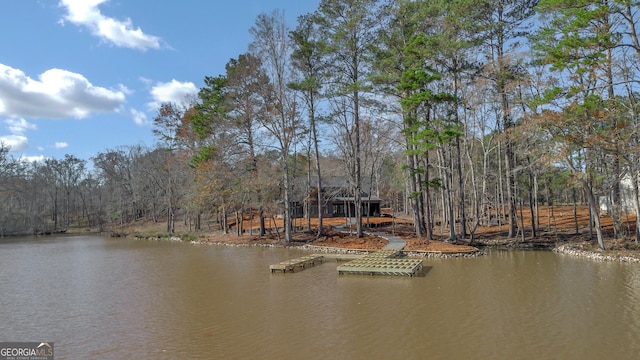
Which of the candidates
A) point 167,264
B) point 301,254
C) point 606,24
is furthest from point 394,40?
point 167,264

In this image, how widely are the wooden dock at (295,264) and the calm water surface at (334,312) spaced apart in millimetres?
623

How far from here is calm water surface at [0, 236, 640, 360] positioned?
741cm

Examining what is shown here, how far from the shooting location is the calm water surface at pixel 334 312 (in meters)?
7.41

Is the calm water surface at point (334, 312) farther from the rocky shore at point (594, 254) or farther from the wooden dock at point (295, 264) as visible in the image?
the rocky shore at point (594, 254)

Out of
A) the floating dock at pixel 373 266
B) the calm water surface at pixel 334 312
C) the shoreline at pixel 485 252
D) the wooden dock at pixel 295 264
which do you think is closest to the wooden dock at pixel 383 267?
the floating dock at pixel 373 266

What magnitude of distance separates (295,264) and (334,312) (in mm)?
6873

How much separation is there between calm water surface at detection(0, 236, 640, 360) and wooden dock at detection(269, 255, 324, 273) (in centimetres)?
62

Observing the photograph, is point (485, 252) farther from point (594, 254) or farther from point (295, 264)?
point (295, 264)

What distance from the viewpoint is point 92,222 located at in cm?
6009

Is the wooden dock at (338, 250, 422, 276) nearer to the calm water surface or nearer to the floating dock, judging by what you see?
the floating dock

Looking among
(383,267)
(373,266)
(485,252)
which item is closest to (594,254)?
(485,252)

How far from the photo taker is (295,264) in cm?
1658

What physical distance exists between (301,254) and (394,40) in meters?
13.1

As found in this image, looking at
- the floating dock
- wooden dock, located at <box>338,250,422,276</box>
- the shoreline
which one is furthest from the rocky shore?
wooden dock, located at <box>338,250,422,276</box>
